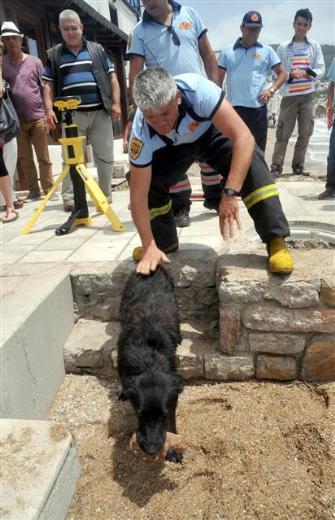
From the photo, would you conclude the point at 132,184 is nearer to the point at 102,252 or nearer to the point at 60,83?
the point at 102,252

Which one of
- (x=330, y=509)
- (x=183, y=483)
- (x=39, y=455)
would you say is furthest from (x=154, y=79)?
(x=330, y=509)

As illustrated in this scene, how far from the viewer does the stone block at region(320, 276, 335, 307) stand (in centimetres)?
272

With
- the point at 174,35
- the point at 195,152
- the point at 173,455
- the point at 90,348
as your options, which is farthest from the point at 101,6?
the point at 173,455

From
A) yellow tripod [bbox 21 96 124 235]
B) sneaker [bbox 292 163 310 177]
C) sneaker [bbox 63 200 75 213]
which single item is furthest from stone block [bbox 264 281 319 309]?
sneaker [bbox 292 163 310 177]

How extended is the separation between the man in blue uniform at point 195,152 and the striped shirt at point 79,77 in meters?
2.29

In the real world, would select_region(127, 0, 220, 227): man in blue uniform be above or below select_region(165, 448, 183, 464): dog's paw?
above

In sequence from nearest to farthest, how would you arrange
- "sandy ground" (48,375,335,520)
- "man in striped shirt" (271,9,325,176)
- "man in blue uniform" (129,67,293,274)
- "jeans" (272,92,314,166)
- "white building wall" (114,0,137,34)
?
"sandy ground" (48,375,335,520) → "man in blue uniform" (129,67,293,274) → "man in striped shirt" (271,9,325,176) → "jeans" (272,92,314,166) → "white building wall" (114,0,137,34)

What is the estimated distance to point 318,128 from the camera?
21.4 metres

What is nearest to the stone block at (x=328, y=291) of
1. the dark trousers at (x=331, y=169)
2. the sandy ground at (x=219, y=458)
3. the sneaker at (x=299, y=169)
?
the sandy ground at (x=219, y=458)

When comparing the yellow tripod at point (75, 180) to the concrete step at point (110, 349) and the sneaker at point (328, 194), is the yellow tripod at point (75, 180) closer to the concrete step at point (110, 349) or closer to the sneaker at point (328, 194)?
the concrete step at point (110, 349)

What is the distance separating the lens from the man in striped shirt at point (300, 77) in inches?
247

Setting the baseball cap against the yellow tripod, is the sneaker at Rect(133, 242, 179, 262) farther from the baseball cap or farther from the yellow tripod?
the baseball cap

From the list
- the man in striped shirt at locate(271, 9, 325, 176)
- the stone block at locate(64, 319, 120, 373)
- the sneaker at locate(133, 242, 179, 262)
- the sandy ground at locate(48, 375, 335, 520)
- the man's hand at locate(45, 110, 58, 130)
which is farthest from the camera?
the man in striped shirt at locate(271, 9, 325, 176)

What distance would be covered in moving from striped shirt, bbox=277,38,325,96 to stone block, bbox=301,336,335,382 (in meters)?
4.84
